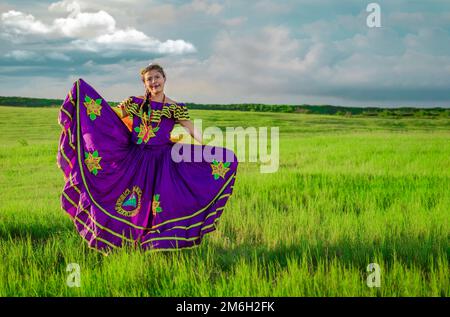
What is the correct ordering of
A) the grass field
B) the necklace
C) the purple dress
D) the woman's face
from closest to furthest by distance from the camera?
1. the grass field
2. the purple dress
3. the woman's face
4. the necklace

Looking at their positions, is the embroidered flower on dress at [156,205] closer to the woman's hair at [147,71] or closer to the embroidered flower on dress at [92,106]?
the woman's hair at [147,71]

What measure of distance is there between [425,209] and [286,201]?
2.13 m

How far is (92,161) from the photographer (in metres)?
5.53

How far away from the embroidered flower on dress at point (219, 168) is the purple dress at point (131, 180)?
1cm

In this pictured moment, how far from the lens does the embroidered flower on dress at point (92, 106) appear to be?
18.4 feet

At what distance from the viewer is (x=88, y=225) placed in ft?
18.0

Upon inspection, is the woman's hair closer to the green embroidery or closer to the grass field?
the green embroidery

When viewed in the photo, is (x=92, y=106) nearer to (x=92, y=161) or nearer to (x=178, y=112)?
(x=92, y=161)

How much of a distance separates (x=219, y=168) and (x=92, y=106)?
5.38ft

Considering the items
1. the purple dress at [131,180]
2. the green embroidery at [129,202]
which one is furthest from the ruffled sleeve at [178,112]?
the green embroidery at [129,202]

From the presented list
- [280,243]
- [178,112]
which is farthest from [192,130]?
[280,243]

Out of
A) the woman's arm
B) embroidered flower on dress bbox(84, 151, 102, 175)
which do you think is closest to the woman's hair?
the woman's arm

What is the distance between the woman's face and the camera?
5.58 m

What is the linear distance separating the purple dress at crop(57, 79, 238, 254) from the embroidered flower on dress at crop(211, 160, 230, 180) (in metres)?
0.01
